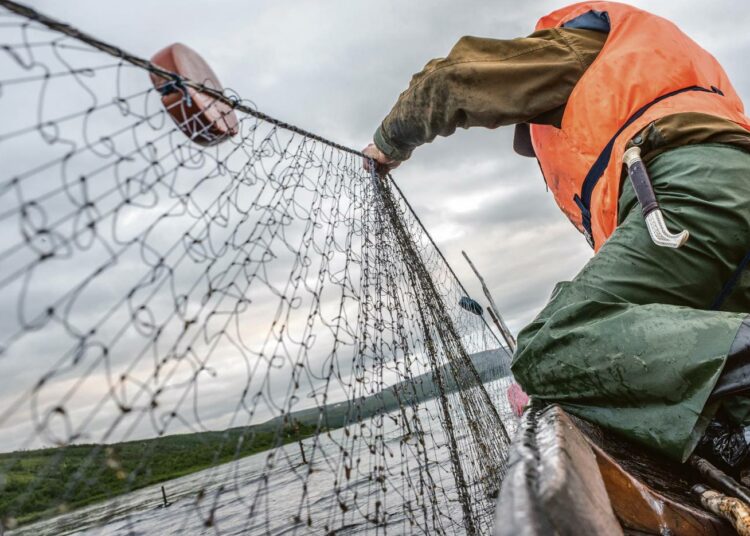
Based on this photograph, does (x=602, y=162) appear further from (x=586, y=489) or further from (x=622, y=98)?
(x=586, y=489)

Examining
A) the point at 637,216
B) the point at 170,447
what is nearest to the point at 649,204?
the point at 637,216

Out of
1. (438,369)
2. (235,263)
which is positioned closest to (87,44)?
(235,263)

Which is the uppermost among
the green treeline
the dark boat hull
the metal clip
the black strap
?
the black strap

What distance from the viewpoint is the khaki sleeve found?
10.0ft

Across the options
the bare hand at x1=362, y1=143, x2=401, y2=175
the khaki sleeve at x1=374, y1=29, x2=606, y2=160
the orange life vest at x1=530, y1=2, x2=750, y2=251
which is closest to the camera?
the orange life vest at x1=530, y1=2, x2=750, y2=251

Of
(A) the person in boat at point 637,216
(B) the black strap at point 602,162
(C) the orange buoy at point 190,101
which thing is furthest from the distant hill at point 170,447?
(B) the black strap at point 602,162

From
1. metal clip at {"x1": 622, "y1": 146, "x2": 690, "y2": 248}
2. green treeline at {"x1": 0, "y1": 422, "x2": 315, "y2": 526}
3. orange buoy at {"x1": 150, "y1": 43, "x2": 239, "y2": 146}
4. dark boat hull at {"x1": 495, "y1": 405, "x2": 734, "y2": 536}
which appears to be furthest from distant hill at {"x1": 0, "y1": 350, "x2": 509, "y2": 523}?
metal clip at {"x1": 622, "y1": 146, "x2": 690, "y2": 248}

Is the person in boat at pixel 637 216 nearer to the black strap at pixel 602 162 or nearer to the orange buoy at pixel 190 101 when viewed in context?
the black strap at pixel 602 162

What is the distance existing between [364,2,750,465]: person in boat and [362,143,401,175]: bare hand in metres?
1.65

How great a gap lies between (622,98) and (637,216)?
826mm

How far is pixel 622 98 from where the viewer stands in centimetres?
261

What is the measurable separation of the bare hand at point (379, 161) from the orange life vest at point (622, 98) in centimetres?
210

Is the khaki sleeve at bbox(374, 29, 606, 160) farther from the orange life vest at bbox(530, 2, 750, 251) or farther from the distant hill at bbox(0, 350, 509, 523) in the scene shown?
the distant hill at bbox(0, 350, 509, 523)

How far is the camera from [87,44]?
1950 mm
